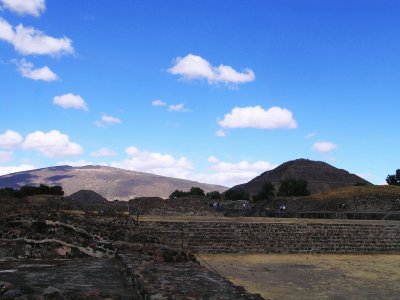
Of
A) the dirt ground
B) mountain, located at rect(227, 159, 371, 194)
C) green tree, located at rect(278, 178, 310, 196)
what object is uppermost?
mountain, located at rect(227, 159, 371, 194)

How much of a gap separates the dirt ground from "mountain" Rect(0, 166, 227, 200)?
310 feet

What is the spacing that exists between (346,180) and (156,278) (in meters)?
75.9

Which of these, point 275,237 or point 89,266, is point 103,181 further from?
point 89,266

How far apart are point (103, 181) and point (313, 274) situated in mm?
124062

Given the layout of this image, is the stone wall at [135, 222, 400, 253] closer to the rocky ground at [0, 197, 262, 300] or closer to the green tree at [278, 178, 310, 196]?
the rocky ground at [0, 197, 262, 300]

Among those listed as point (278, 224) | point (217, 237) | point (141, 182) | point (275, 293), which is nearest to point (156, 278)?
point (275, 293)

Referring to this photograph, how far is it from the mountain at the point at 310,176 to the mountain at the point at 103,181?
37422 mm

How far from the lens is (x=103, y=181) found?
13262cm

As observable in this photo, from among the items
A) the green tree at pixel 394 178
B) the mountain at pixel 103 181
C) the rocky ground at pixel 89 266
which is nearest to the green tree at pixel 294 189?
the green tree at pixel 394 178

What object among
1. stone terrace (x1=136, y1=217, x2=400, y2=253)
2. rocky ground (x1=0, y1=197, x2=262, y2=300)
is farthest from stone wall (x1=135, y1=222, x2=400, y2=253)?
rocky ground (x1=0, y1=197, x2=262, y2=300)

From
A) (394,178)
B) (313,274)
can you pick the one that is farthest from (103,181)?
(313,274)

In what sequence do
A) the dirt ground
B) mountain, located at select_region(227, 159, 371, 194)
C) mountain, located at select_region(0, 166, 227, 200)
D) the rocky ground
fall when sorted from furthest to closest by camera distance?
mountain, located at select_region(0, 166, 227, 200)
mountain, located at select_region(227, 159, 371, 194)
the dirt ground
the rocky ground

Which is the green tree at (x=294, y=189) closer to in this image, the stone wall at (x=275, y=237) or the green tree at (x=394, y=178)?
the green tree at (x=394, y=178)

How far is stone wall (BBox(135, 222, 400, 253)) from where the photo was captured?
17125 millimetres
